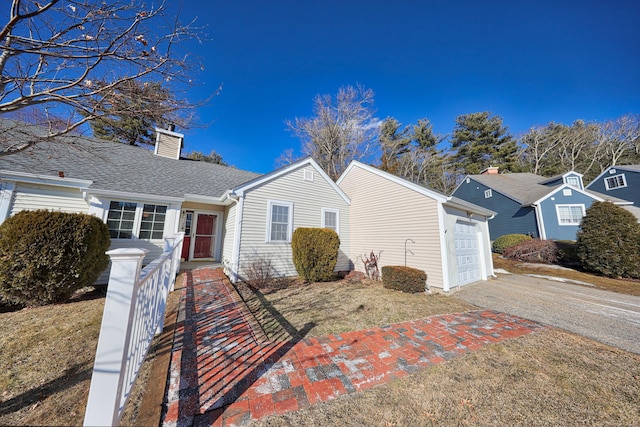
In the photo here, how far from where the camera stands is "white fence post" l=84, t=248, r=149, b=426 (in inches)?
53.1

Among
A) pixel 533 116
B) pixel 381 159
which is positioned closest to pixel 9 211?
pixel 381 159

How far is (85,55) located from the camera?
8.41ft

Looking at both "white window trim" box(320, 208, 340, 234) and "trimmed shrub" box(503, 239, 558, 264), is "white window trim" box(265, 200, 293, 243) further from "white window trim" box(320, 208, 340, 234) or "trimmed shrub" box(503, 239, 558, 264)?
"trimmed shrub" box(503, 239, 558, 264)

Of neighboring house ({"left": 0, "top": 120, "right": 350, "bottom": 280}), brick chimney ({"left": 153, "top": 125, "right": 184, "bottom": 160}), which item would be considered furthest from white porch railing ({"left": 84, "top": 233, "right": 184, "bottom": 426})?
brick chimney ({"left": 153, "top": 125, "right": 184, "bottom": 160})

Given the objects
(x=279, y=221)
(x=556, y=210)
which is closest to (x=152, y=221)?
(x=279, y=221)

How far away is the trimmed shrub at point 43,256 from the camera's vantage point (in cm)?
411

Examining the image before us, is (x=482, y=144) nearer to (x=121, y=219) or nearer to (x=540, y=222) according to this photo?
(x=540, y=222)

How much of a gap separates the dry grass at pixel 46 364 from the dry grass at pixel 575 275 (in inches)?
526

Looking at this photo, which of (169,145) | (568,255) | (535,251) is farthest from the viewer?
(535,251)

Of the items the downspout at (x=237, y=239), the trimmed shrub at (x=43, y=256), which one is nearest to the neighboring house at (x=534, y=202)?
the downspout at (x=237, y=239)

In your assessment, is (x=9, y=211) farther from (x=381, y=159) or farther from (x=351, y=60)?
(x=381, y=159)

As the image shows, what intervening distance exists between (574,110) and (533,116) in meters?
3.55

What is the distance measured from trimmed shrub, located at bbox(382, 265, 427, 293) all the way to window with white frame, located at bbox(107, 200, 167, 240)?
8.00m

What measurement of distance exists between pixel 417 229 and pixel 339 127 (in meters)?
12.9
